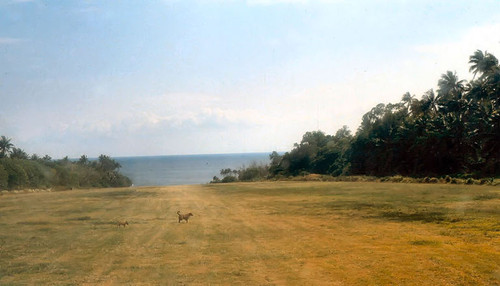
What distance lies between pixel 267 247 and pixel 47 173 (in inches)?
2622

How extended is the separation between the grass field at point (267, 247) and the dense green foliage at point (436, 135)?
2945 cm

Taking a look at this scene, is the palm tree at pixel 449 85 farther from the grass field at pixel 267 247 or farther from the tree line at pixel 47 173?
the tree line at pixel 47 173

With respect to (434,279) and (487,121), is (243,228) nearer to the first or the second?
(434,279)

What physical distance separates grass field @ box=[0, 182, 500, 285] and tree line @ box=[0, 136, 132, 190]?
4270 centimetres

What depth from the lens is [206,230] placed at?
58.3 feet

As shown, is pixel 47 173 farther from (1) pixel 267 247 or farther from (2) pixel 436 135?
(1) pixel 267 247

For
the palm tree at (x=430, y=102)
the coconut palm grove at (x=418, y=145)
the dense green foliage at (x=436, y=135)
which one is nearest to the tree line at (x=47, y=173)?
the coconut palm grove at (x=418, y=145)

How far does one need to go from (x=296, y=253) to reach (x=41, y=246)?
Result: 8453mm

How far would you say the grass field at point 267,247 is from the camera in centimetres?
1018

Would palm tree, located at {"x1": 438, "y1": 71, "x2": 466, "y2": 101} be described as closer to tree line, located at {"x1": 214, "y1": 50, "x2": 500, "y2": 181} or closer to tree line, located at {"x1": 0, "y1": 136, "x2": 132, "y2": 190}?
tree line, located at {"x1": 214, "y1": 50, "x2": 500, "y2": 181}

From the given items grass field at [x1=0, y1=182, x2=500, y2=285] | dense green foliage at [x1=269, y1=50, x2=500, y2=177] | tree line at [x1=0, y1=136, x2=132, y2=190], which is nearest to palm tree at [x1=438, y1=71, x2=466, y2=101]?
dense green foliage at [x1=269, y1=50, x2=500, y2=177]

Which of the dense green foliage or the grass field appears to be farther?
the dense green foliage

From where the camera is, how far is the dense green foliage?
1994 inches

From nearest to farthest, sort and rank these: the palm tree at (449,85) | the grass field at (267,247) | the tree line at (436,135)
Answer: the grass field at (267,247), the tree line at (436,135), the palm tree at (449,85)
